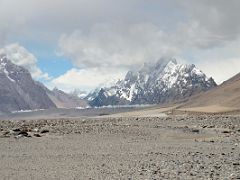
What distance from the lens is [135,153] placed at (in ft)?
95.2

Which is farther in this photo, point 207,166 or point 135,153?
point 135,153

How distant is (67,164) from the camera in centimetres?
2456

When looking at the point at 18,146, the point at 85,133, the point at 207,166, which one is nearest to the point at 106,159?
the point at 207,166

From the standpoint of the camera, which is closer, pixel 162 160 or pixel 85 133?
pixel 162 160

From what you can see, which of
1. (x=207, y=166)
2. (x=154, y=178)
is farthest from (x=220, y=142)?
(x=154, y=178)

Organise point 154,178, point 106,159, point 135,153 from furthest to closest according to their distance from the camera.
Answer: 1. point 135,153
2. point 106,159
3. point 154,178

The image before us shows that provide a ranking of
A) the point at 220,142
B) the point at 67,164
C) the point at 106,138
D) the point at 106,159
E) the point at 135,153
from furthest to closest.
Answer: the point at 106,138 → the point at 220,142 → the point at 135,153 → the point at 106,159 → the point at 67,164

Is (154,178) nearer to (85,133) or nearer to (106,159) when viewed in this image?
(106,159)

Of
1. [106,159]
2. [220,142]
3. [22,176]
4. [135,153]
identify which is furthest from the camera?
[220,142]

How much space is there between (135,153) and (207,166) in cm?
757

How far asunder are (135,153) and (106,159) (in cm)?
302

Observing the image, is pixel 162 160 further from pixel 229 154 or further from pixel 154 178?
pixel 154 178

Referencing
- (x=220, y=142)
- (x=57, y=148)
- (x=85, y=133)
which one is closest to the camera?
(x=57, y=148)

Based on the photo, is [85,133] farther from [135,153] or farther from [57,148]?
[135,153]
